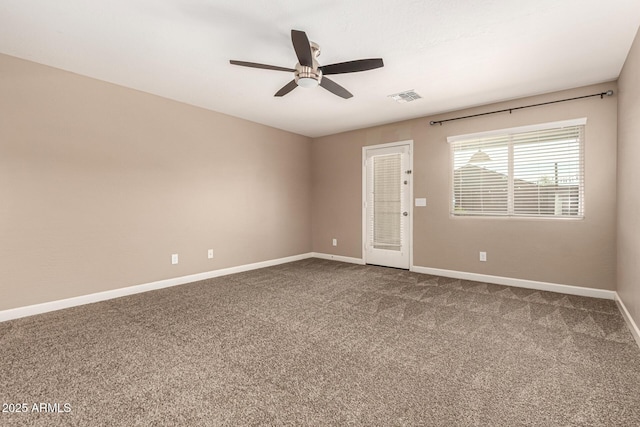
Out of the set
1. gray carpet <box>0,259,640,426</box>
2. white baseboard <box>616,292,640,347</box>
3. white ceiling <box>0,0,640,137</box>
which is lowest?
gray carpet <box>0,259,640,426</box>

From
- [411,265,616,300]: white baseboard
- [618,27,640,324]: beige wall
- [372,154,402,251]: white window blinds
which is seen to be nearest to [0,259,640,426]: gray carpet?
[411,265,616,300]: white baseboard

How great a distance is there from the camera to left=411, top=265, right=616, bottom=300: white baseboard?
354 centimetres

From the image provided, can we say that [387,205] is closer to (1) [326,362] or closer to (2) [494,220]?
(2) [494,220]

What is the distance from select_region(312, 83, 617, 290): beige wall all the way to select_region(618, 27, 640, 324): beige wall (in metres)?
0.26

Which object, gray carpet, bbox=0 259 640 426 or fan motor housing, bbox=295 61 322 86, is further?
fan motor housing, bbox=295 61 322 86

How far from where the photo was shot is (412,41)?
262 cm

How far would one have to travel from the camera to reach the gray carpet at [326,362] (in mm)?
1593

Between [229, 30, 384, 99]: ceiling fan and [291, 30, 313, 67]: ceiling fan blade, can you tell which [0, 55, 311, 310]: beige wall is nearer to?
[229, 30, 384, 99]: ceiling fan

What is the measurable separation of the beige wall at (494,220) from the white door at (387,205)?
16cm

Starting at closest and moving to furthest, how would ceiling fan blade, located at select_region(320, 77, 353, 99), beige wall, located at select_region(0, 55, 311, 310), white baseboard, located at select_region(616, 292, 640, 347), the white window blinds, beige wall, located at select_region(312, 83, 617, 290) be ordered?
white baseboard, located at select_region(616, 292, 640, 347)
ceiling fan blade, located at select_region(320, 77, 353, 99)
beige wall, located at select_region(0, 55, 311, 310)
beige wall, located at select_region(312, 83, 617, 290)
the white window blinds

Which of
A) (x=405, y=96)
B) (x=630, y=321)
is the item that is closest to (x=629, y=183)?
(x=630, y=321)

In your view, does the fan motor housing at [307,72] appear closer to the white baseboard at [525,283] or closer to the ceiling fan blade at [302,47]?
the ceiling fan blade at [302,47]

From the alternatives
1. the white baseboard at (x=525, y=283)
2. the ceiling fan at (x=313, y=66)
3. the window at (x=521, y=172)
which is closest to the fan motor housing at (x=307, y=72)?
the ceiling fan at (x=313, y=66)

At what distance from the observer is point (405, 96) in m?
3.94
